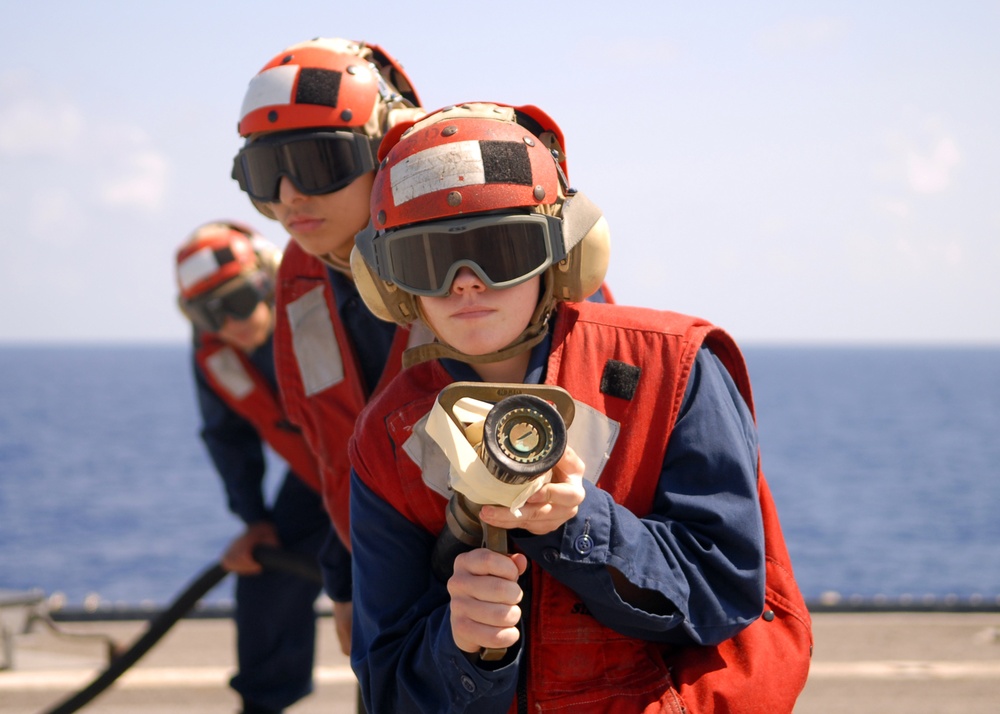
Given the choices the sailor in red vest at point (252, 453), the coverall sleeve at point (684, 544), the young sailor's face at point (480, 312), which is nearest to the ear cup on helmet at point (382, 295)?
the young sailor's face at point (480, 312)

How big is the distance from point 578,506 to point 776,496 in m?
48.3

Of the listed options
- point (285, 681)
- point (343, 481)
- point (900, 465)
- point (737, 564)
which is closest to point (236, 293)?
point (285, 681)

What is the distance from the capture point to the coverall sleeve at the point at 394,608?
2.04m

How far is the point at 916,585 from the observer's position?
107ft

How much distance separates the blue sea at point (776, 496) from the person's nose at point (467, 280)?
20.7 ft

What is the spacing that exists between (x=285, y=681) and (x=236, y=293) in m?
1.68

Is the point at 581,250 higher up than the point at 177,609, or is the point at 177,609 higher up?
the point at 581,250

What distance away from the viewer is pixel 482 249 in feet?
6.59

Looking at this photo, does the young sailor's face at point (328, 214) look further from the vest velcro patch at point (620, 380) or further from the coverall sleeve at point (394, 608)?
the vest velcro patch at point (620, 380)

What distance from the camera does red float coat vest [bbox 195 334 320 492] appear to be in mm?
4672

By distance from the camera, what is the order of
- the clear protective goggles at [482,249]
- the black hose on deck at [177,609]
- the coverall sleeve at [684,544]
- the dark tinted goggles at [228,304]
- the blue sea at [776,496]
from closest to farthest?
the coverall sleeve at [684,544], the clear protective goggles at [482,249], the black hose on deck at [177,609], the dark tinted goggles at [228,304], the blue sea at [776,496]

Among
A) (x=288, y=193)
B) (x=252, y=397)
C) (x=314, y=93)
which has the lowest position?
(x=252, y=397)

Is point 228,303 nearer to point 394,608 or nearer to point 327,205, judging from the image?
point 327,205

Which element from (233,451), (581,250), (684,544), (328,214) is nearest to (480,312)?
(581,250)
